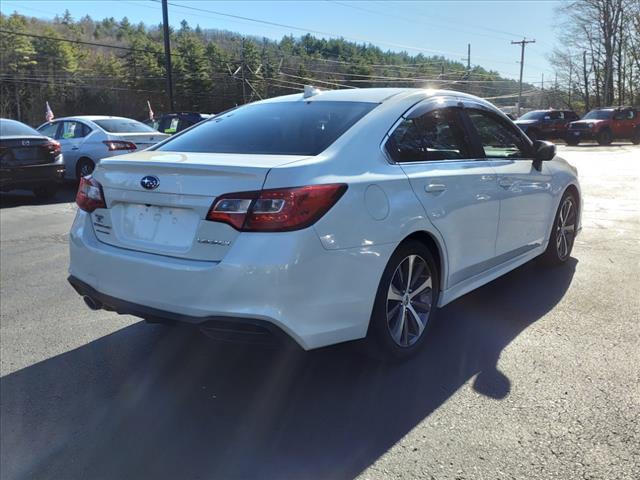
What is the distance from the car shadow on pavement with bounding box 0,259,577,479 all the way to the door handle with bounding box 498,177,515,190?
988 mm

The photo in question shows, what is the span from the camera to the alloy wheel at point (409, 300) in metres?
3.25

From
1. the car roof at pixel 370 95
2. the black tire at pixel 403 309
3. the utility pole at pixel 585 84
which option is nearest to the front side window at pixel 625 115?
the car roof at pixel 370 95

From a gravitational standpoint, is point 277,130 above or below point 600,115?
below

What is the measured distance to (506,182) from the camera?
13.6 feet

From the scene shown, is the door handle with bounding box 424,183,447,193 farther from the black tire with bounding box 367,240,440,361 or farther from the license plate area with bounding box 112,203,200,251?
the license plate area with bounding box 112,203,200,251

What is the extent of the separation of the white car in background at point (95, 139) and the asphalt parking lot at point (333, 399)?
24.1 ft

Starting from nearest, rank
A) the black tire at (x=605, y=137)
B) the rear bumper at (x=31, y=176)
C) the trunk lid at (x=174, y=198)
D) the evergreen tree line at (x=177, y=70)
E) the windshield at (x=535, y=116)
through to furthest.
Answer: the trunk lid at (x=174, y=198) → the rear bumper at (x=31, y=176) → the black tire at (x=605, y=137) → the windshield at (x=535, y=116) → the evergreen tree line at (x=177, y=70)

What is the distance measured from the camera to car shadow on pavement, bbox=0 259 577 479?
2516 millimetres

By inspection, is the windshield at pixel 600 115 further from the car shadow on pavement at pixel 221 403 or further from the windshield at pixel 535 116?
the car shadow on pavement at pixel 221 403

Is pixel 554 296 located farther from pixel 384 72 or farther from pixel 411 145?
pixel 384 72

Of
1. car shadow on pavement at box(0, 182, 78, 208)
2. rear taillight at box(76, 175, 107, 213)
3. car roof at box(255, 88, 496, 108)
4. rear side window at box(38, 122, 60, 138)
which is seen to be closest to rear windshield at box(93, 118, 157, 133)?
rear side window at box(38, 122, 60, 138)

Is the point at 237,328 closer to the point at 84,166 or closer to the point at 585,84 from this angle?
the point at 84,166

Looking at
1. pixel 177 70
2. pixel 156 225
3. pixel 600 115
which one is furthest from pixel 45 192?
pixel 177 70

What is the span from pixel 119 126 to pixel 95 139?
0.62 m
